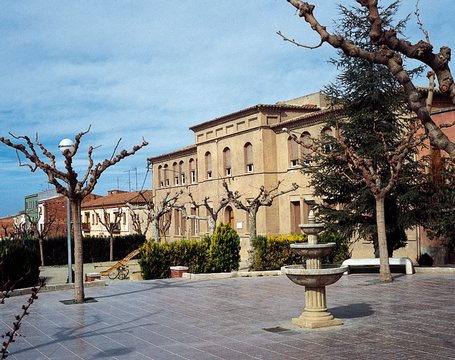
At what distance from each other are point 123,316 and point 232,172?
28.0 m

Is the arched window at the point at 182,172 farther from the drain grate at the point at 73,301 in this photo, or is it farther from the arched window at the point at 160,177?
the drain grate at the point at 73,301

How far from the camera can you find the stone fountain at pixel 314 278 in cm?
1071

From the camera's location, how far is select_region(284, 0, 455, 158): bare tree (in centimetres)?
457

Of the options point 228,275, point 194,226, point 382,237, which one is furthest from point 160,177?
point 382,237

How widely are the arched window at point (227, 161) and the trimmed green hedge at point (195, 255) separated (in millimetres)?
18580

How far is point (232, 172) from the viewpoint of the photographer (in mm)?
40750

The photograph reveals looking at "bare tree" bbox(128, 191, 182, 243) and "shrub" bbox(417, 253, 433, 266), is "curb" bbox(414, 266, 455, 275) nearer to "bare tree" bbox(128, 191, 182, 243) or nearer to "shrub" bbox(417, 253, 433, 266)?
"shrub" bbox(417, 253, 433, 266)

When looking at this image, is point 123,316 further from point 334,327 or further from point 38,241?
point 38,241

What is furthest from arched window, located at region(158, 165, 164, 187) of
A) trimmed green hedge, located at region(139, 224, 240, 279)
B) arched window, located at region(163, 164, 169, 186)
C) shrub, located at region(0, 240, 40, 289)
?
shrub, located at region(0, 240, 40, 289)

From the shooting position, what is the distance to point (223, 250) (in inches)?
903

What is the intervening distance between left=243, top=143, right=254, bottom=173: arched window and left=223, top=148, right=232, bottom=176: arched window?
2251 millimetres

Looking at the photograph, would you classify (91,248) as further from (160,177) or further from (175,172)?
(160,177)

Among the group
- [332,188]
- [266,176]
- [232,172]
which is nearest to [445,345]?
[332,188]

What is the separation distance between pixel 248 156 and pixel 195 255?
56.6 feet
